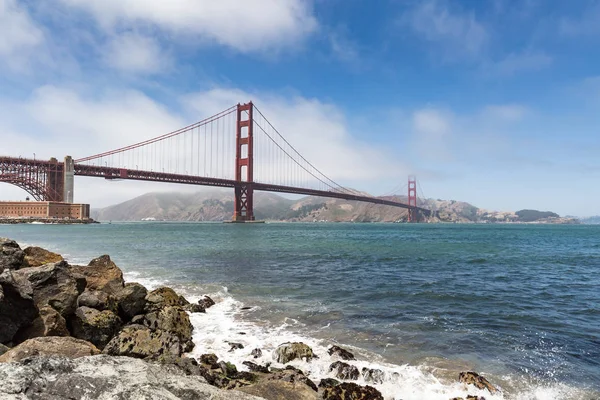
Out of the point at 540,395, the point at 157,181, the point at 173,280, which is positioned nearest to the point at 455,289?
the point at 540,395

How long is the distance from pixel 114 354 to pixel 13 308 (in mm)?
1747

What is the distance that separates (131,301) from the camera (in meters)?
8.08

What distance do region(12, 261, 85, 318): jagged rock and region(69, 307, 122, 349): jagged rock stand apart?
21 cm

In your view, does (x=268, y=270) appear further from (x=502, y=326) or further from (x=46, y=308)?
(x=46, y=308)

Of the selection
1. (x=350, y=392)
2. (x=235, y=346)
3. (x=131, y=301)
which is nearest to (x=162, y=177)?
(x=131, y=301)

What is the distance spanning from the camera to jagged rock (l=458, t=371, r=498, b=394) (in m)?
5.81

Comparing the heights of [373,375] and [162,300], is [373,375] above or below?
below

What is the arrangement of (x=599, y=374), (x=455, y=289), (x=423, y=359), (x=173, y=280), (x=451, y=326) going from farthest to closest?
(x=173, y=280) < (x=455, y=289) < (x=451, y=326) < (x=423, y=359) < (x=599, y=374)

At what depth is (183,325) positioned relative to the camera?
8.02m

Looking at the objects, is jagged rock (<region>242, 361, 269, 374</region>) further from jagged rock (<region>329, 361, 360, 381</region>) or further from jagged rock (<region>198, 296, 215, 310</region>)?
jagged rock (<region>198, 296, 215, 310</region>)

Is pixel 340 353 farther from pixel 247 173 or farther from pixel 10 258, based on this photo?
pixel 247 173

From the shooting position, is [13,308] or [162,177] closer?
[13,308]

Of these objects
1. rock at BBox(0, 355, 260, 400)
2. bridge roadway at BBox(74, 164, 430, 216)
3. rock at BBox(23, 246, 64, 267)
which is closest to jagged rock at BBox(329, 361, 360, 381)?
rock at BBox(0, 355, 260, 400)

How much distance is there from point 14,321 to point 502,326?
10.8m
